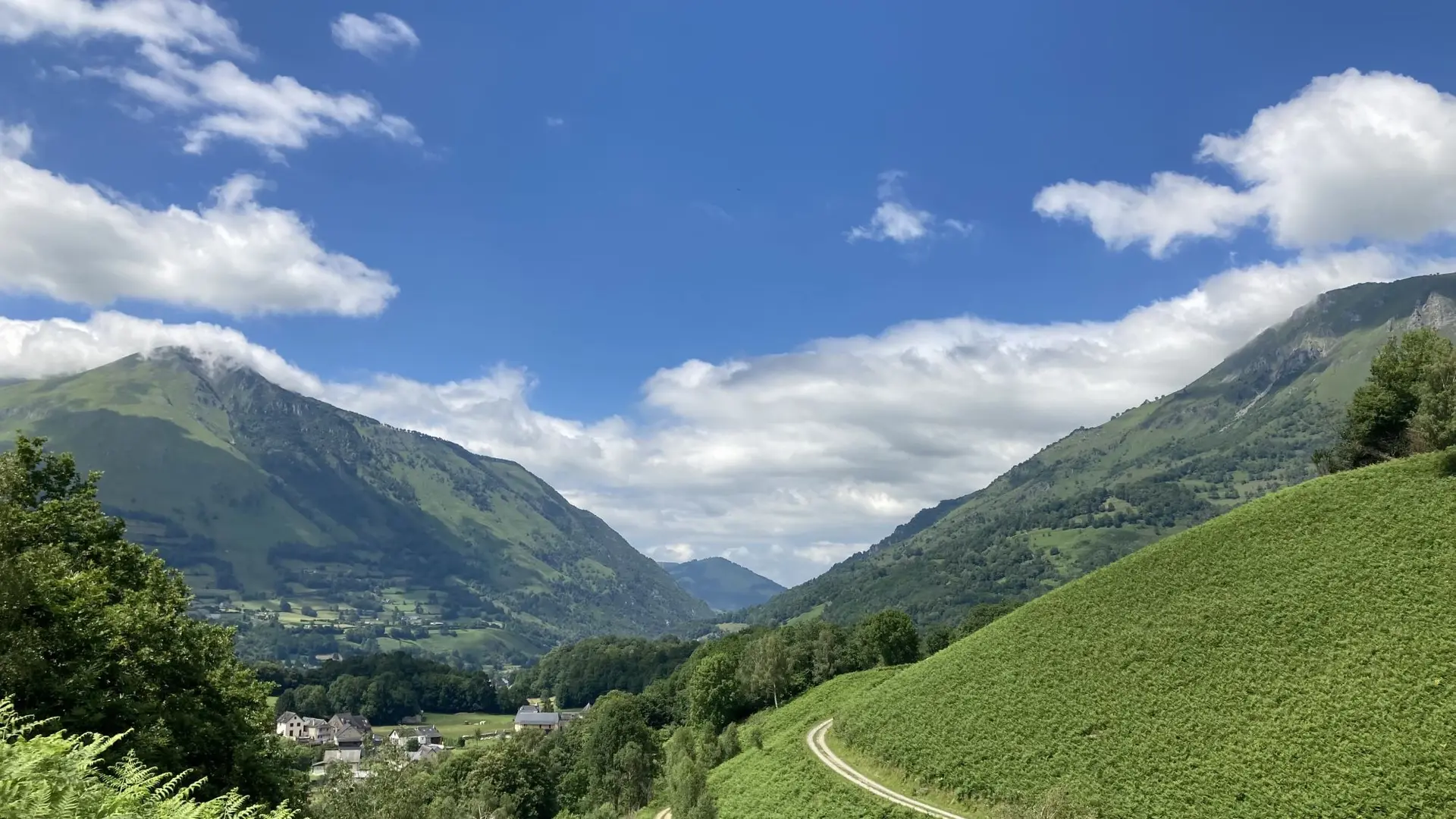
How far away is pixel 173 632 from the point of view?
39062 millimetres

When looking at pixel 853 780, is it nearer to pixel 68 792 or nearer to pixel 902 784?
pixel 902 784

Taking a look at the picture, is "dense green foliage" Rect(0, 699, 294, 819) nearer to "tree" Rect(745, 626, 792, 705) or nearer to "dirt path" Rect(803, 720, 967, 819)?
"dirt path" Rect(803, 720, 967, 819)

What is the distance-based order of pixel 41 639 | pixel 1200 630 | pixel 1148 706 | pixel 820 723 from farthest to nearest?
1. pixel 820 723
2. pixel 1200 630
3. pixel 1148 706
4. pixel 41 639

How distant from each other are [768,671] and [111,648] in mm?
105633

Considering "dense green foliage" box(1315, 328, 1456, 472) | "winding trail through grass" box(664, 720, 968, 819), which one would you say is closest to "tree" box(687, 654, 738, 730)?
"winding trail through grass" box(664, 720, 968, 819)

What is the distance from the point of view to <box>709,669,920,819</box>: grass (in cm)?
6500

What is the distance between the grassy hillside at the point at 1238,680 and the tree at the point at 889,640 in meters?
49.6

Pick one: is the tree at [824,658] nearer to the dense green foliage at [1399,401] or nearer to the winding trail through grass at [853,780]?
the winding trail through grass at [853,780]

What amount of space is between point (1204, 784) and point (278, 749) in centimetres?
5735

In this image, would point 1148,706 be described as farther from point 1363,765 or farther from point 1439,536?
point 1439,536

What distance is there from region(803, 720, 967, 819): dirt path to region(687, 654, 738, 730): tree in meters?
37.7

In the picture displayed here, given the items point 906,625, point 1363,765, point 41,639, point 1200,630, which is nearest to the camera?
point 41,639

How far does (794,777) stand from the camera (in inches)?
2980

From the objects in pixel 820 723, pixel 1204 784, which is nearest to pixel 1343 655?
pixel 1204 784
